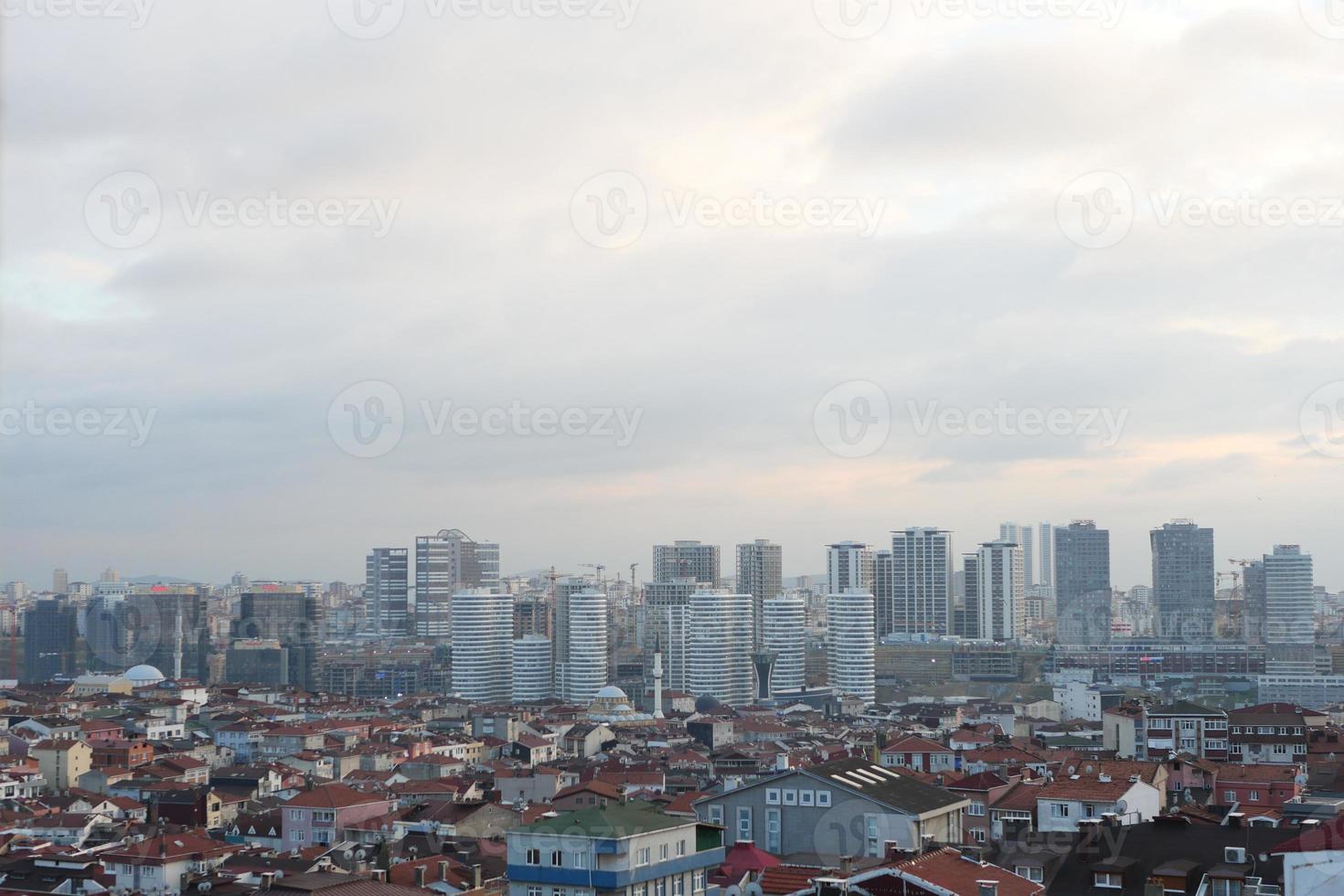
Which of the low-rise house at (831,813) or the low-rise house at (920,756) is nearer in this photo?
the low-rise house at (831,813)

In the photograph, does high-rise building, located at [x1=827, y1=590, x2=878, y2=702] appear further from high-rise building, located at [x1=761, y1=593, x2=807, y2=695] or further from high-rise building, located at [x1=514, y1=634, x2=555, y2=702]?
high-rise building, located at [x1=514, y1=634, x2=555, y2=702]

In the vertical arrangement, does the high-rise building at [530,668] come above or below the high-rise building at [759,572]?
below

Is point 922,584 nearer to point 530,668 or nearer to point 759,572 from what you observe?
point 759,572

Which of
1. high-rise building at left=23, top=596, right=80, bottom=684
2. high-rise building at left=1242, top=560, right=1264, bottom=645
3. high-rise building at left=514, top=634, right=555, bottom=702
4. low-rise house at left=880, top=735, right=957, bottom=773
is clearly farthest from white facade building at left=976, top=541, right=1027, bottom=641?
low-rise house at left=880, top=735, right=957, bottom=773

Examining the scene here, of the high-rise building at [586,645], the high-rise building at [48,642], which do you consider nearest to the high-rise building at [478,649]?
the high-rise building at [586,645]

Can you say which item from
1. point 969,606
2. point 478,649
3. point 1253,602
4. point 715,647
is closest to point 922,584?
point 969,606

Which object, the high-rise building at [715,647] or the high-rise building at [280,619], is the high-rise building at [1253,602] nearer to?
the high-rise building at [715,647]
